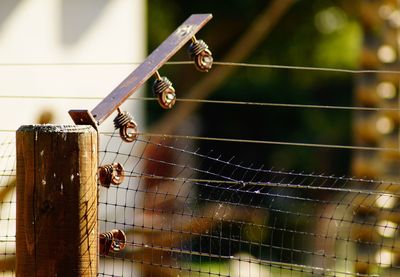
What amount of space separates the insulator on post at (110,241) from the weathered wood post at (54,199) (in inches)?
10.0

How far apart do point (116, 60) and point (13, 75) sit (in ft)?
4.54

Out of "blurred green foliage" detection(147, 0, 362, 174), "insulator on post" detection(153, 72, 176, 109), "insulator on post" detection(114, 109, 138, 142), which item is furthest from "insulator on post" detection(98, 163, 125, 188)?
"blurred green foliage" detection(147, 0, 362, 174)

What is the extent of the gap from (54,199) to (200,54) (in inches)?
35.4

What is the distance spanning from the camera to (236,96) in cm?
1859

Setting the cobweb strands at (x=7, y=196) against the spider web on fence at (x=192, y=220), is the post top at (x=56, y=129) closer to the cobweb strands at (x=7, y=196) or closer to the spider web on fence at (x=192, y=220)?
the spider web on fence at (x=192, y=220)

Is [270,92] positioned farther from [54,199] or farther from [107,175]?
[54,199]

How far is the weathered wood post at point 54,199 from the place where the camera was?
317 centimetres

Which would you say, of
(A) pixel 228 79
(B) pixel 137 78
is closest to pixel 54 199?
(B) pixel 137 78

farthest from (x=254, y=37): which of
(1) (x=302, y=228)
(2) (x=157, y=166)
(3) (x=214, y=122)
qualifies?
(3) (x=214, y=122)

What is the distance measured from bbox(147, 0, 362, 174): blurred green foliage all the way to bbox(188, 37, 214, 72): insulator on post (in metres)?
12.6

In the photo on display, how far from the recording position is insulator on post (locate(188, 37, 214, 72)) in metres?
3.74

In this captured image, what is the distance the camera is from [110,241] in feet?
11.4

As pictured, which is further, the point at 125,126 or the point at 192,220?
the point at 192,220

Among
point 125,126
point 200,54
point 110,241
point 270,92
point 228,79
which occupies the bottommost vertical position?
point 110,241
